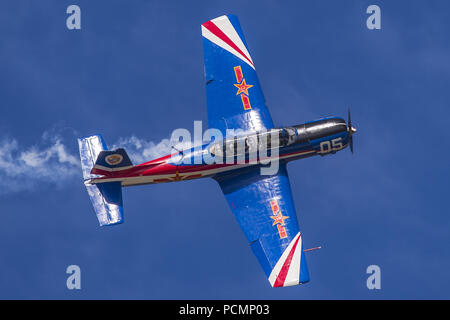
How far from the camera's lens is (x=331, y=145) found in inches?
1519

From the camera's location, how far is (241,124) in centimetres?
3903

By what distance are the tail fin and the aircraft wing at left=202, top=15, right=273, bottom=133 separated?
188 inches

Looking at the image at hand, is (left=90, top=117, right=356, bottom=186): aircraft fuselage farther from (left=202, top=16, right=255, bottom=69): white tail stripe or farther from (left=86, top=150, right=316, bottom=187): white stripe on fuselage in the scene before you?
(left=202, top=16, right=255, bottom=69): white tail stripe

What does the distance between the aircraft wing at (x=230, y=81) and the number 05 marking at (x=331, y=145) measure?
242 centimetres

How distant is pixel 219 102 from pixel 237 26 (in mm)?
3933

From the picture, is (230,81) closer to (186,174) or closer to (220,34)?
(220,34)

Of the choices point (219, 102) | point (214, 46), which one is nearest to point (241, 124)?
point (219, 102)

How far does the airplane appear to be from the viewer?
120 ft

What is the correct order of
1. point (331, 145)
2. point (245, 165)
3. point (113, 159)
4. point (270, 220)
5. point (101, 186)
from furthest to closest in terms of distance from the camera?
1. point (331, 145)
2. point (245, 165)
3. point (270, 220)
4. point (101, 186)
5. point (113, 159)

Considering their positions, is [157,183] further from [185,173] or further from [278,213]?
[278,213]

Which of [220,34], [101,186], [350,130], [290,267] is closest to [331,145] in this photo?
[350,130]

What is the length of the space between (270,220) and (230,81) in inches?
261

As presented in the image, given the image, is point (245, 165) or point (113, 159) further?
point (245, 165)

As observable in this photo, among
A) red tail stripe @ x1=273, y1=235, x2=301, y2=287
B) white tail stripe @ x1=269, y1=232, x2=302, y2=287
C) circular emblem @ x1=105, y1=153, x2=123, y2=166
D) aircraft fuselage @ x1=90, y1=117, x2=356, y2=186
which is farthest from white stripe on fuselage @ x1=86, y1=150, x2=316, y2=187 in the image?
red tail stripe @ x1=273, y1=235, x2=301, y2=287
